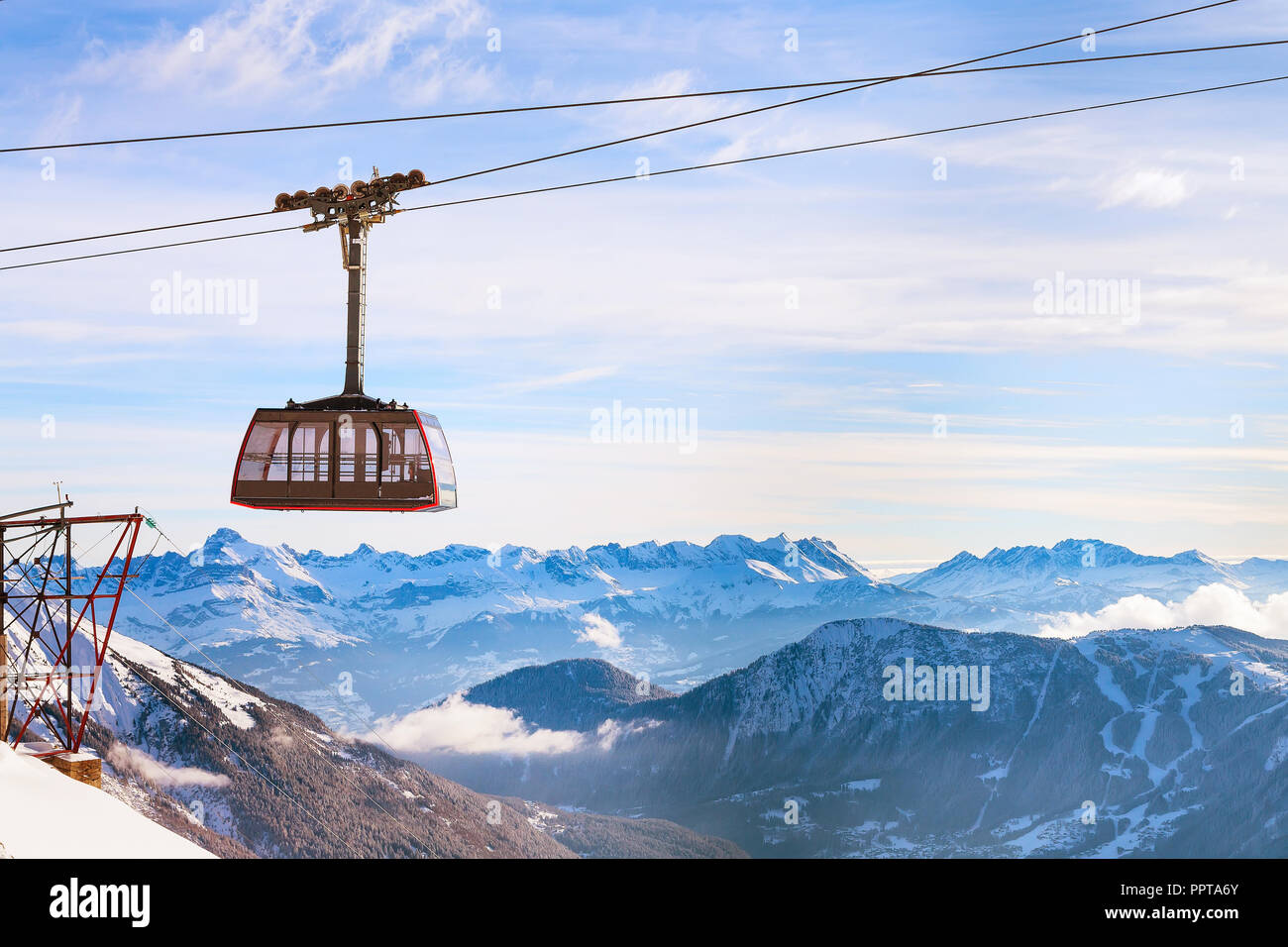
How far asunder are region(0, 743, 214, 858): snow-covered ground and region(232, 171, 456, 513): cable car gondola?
20.5 meters

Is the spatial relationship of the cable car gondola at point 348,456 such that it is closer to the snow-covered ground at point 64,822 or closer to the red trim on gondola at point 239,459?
the red trim on gondola at point 239,459

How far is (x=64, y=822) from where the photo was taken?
4822 centimetres

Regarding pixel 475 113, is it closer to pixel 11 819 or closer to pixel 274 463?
pixel 274 463

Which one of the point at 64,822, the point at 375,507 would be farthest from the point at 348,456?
the point at 64,822

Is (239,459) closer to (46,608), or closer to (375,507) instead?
(375,507)

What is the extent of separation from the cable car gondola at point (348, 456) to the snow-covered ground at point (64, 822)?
20.5 meters

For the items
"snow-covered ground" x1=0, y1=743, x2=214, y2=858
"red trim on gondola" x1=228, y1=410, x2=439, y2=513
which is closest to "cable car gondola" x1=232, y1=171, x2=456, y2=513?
"red trim on gondola" x1=228, y1=410, x2=439, y2=513

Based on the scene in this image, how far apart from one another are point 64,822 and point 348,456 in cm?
2803

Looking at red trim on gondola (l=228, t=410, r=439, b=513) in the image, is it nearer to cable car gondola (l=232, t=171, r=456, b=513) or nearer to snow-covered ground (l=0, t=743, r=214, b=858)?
cable car gondola (l=232, t=171, r=456, b=513)

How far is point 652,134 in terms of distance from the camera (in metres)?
29.8

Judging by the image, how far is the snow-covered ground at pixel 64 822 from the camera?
45031mm
